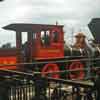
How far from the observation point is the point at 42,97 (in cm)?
525

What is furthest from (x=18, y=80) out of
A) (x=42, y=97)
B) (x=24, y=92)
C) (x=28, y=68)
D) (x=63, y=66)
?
(x=63, y=66)

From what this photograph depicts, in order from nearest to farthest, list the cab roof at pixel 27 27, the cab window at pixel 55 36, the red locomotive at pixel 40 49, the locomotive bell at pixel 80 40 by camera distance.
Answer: the cab roof at pixel 27 27 → the red locomotive at pixel 40 49 → the cab window at pixel 55 36 → the locomotive bell at pixel 80 40

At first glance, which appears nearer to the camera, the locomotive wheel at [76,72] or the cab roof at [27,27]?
the cab roof at [27,27]

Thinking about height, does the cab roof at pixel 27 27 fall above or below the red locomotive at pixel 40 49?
above

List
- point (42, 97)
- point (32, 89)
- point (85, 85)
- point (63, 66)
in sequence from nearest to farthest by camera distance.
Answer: point (85, 85), point (42, 97), point (32, 89), point (63, 66)

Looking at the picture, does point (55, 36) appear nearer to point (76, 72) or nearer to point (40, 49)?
point (40, 49)

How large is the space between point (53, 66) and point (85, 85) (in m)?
13.5

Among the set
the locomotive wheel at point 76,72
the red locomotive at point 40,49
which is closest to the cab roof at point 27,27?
the red locomotive at point 40,49

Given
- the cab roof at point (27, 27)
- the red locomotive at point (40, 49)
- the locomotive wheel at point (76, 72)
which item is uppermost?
the cab roof at point (27, 27)

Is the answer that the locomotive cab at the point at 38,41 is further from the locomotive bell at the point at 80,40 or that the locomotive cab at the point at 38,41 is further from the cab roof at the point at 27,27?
the locomotive bell at the point at 80,40

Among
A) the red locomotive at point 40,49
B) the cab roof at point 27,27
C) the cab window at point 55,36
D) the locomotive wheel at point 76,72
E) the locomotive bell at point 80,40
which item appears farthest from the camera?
the locomotive bell at point 80,40

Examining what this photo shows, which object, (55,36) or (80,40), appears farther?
(80,40)

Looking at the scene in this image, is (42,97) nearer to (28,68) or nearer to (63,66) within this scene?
(28,68)

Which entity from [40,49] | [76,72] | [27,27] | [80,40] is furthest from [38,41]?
[80,40]
